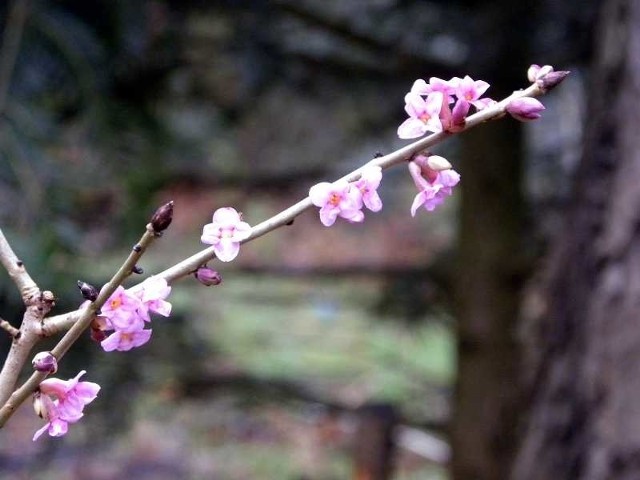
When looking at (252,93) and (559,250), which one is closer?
(559,250)

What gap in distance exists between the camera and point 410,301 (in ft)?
Result: 8.70

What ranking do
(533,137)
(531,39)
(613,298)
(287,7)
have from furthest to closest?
(533,137) < (287,7) < (531,39) < (613,298)

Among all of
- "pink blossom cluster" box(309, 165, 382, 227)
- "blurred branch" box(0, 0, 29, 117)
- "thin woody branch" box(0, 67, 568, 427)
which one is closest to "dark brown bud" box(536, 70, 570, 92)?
"thin woody branch" box(0, 67, 568, 427)

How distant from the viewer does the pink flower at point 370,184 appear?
0.52 meters

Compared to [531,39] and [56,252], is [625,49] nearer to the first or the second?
[531,39]

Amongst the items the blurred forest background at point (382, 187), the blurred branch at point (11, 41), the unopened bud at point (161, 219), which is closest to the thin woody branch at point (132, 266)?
the unopened bud at point (161, 219)

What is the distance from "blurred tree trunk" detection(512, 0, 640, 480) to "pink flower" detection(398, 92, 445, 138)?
899mm

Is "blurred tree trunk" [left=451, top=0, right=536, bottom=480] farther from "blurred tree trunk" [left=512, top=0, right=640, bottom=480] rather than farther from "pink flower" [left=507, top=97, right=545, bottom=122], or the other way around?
"pink flower" [left=507, top=97, right=545, bottom=122]

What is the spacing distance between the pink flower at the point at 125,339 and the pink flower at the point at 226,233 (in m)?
0.06

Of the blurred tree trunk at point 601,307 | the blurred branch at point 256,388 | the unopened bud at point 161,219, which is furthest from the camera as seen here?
the blurred branch at point 256,388

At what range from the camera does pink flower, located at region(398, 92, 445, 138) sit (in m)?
0.52

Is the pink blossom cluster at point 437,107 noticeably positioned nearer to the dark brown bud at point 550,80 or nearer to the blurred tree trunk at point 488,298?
the dark brown bud at point 550,80

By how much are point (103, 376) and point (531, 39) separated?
1.23 m

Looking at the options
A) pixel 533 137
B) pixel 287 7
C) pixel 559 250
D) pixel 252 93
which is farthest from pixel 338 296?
pixel 559 250
